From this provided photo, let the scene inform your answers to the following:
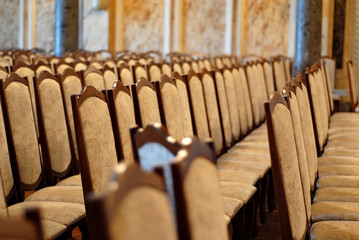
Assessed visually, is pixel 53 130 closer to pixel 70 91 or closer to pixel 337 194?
pixel 70 91

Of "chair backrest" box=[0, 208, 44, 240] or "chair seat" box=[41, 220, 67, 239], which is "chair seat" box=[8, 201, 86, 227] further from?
"chair backrest" box=[0, 208, 44, 240]

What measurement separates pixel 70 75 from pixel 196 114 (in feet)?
2.80

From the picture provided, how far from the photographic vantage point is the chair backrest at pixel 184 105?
12.0ft

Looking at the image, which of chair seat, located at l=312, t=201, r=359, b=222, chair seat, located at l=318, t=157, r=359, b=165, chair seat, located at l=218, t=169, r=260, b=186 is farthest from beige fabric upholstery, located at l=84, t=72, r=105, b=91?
chair seat, located at l=312, t=201, r=359, b=222

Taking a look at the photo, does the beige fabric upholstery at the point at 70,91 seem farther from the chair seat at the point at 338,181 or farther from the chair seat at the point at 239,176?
the chair seat at the point at 338,181

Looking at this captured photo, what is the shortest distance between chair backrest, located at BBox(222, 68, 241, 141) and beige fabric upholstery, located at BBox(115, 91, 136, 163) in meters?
1.91

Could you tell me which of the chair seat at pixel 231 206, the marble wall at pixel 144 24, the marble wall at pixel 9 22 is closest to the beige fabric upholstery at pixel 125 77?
the chair seat at pixel 231 206

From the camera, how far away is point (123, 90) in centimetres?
290

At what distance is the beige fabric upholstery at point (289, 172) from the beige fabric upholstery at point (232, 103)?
2.13 meters

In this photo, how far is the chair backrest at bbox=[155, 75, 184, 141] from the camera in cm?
332

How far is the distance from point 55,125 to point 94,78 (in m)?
0.97

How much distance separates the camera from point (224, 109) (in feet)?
14.8

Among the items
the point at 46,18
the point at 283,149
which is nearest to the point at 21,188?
the point at 283,149

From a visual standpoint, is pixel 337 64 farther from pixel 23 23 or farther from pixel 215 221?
pixel 215 221
